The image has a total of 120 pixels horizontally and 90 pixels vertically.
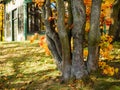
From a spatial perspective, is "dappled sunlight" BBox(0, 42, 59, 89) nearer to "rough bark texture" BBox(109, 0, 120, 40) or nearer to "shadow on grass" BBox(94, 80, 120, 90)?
"shadow on grass" BBox(94, 80, 120, 90)

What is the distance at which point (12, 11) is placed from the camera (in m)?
33.2

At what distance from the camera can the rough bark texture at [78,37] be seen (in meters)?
9.41

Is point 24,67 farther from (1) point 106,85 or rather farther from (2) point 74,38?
(1) point 106,85

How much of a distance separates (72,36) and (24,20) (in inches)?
699

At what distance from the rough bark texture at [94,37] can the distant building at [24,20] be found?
16959mm

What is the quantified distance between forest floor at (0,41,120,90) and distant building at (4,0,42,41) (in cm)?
1000

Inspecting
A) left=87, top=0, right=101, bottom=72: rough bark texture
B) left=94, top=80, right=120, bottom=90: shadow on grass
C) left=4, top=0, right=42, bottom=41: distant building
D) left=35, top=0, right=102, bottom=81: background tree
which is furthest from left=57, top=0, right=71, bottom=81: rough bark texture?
left=4, top=0, right=42, bottom=41: distant building

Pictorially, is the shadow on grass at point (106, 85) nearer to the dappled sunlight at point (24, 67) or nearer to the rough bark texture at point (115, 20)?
the dappled sunlight at point (24, 67)

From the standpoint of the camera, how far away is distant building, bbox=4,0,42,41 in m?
27.0

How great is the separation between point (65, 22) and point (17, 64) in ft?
15.4

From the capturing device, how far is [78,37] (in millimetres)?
9586

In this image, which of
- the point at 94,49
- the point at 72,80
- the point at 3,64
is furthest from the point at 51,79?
the point at 3,64

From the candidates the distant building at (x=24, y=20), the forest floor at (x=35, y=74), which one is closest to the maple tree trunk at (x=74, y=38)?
the forest floor at (x=35, y=74)

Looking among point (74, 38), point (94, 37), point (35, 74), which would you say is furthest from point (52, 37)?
point (35, 74)
